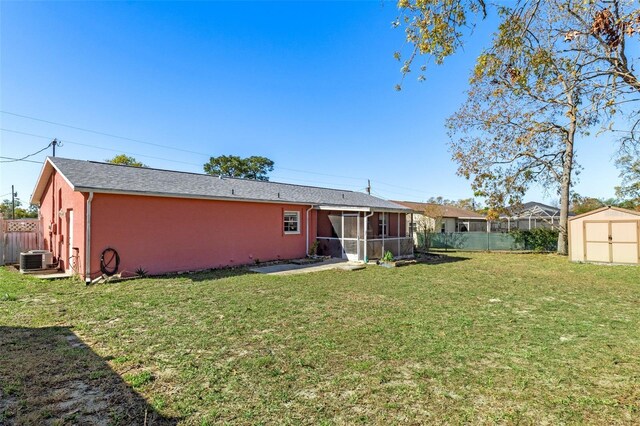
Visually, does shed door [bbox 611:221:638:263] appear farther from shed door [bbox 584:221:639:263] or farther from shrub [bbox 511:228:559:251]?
shrub [bbox 511:228:559:251]


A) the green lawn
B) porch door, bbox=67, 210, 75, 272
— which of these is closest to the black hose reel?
the green lawn

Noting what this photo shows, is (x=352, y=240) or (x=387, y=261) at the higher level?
(x=352, y=240)

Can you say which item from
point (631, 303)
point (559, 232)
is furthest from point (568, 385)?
point (559, 232)

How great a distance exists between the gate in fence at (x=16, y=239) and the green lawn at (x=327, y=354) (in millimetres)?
5878

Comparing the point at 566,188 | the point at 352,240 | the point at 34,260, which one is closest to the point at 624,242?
the point at 566,188

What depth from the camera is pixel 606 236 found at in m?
15.2

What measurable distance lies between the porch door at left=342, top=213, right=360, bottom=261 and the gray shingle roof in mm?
1812

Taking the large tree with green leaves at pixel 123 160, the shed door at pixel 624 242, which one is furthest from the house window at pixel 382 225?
the large tree with green leaves at pixel 123 160

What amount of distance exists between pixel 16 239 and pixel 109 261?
6.74m

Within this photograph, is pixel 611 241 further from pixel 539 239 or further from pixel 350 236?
pixel 350 236

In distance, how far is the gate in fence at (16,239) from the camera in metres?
12.9

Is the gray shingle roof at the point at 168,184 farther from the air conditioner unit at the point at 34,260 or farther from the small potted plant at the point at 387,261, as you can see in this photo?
the small potted plant at the point at 387,261

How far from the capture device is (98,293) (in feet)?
26.5

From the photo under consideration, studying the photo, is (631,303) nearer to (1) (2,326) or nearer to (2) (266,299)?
(2) (266,299)
